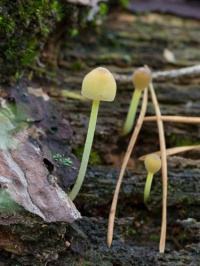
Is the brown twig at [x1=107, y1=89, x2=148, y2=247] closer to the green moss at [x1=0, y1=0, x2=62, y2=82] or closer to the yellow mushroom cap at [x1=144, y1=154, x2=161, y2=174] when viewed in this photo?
the yellow mushroom cap at [x1=144, y1=154, x2=161, y2=174]

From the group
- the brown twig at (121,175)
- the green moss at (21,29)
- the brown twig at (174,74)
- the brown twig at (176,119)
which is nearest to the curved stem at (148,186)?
the brown twig at (121,175)

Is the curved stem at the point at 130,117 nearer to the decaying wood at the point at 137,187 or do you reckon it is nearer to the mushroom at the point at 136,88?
the mushroom at the point at 136,88

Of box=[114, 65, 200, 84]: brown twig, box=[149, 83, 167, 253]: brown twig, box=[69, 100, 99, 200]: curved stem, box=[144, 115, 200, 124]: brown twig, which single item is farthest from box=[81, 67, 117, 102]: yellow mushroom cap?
box=[114, 65, 200, 84]: brown twig

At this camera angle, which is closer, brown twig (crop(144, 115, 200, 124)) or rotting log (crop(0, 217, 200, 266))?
rotting log (crop(0, 217, 200, 266))

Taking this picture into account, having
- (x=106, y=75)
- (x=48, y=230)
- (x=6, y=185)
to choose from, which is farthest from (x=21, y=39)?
(x=48, y=230)

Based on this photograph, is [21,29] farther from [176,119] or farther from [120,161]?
[176,119]

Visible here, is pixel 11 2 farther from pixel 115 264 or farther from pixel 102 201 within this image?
pixel 115 264

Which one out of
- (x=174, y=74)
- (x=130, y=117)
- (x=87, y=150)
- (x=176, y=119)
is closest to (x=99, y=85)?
(x=87, y=150)
